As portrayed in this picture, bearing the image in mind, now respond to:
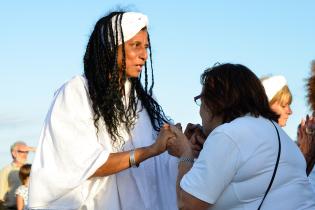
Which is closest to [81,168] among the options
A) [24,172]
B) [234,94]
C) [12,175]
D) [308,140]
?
[234,94]

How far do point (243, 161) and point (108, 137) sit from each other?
50.2 inches

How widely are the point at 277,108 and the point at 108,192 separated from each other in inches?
65.0

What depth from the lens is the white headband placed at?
17.4ft

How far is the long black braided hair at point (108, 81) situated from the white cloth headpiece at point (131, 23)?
0.02 meters

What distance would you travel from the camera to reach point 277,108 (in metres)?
5.36

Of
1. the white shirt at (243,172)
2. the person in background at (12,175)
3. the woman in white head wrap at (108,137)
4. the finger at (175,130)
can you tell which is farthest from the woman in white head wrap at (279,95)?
the person in background at (12,175)

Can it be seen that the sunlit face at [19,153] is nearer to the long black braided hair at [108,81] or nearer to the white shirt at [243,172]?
the long black braided hair at [108,81]

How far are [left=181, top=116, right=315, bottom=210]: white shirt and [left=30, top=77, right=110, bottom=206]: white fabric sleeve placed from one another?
930mm

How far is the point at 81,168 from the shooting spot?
4184 mm

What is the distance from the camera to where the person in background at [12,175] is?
12078mm

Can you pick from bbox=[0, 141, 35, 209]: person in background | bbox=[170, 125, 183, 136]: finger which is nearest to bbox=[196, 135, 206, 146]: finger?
bbox=[170, 125, 183, 136]: finger

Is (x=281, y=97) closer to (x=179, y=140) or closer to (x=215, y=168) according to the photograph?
(x=179, y=140)

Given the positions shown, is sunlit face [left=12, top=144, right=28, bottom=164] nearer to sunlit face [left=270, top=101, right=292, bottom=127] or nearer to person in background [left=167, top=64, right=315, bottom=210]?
sunlit face [left=270, top=101, right=292, bottom=127]

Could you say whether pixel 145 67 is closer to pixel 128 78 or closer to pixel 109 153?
pixel 128 78
